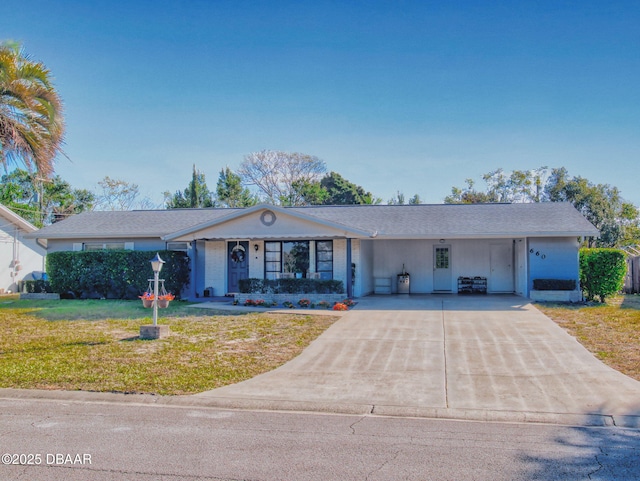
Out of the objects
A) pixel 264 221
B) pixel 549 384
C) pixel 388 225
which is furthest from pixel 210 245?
pixel 549 384

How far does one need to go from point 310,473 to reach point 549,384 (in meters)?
4.60

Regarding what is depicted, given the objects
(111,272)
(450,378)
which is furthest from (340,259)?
(450,378)

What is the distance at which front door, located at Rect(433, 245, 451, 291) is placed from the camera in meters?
20.8

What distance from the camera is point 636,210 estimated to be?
1476 inches

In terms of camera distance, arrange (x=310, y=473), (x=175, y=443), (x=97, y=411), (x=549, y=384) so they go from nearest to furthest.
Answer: (x=310, y=473), (x=175, y=443), (x=97, y=411), (x=549, y=384)

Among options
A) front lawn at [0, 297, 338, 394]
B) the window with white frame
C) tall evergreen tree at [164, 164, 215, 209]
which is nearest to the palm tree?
front lawn at [0, 297, 338, 394]

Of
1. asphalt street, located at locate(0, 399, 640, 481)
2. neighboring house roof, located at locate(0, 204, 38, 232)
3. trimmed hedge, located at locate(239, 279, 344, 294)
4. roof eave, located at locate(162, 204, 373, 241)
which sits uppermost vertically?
neighboring house roof, located at locate(0, 204, 38, 232)

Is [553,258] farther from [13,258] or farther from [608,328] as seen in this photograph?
[13,258]

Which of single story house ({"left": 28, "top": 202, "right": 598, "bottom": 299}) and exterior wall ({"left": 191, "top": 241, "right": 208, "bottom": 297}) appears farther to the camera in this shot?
exterior wall ({"left": 191, "top": 241, "right": 208, "bottom": 297})

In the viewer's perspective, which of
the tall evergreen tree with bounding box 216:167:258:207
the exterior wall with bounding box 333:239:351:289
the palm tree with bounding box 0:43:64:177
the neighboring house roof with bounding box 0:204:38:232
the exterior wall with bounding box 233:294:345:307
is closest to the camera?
the palm tree with bounding box 0:43:64:177

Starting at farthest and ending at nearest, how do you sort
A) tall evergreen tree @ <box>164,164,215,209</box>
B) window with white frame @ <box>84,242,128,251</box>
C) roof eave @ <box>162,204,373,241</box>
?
tall evergreen tree @ <box>164,164,215,209</box> → window with white frame @ <box>84,242,128,251</box> → roof eave @ <box>162,204,373,241</box>

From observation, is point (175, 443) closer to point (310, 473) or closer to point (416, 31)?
point (310, 473)

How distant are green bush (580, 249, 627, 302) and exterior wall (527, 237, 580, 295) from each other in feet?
1.44

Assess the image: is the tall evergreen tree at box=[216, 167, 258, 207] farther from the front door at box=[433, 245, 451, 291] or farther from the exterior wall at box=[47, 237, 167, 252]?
the front door at box=[433, 245, 451, 291]
